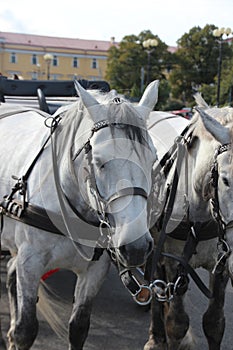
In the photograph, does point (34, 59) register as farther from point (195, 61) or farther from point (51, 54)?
point (195, 61)

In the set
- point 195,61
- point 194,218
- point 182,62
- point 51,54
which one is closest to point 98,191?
point 194,218

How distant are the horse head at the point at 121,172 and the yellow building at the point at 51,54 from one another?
67.1 meters

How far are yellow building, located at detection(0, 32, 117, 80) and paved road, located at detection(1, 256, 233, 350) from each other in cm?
6493

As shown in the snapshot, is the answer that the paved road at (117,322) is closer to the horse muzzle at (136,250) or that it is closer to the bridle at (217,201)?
the bridle at (217,201)

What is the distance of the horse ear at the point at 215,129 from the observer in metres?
2.33

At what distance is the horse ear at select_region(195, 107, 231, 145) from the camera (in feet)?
7.64

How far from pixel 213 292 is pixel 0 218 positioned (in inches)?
58.6

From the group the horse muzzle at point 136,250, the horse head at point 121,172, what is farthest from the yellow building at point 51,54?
the horse muzzle at point 136,250

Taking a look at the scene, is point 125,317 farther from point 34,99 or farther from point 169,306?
point 34,99

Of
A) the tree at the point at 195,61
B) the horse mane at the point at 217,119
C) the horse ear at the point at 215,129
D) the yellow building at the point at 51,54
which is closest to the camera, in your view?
the horse ear at the point at 215,129

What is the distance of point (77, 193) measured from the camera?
262cm

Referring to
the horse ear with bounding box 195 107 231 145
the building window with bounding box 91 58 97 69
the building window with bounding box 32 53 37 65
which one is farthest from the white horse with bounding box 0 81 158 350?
the building window with bounding box 91 58 97 69

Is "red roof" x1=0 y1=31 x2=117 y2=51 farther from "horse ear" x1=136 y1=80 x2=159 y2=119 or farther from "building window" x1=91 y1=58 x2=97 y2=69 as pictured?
"horse ear" x1=136 y1=80 x2=159 y2=119

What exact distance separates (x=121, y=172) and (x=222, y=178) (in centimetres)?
56
